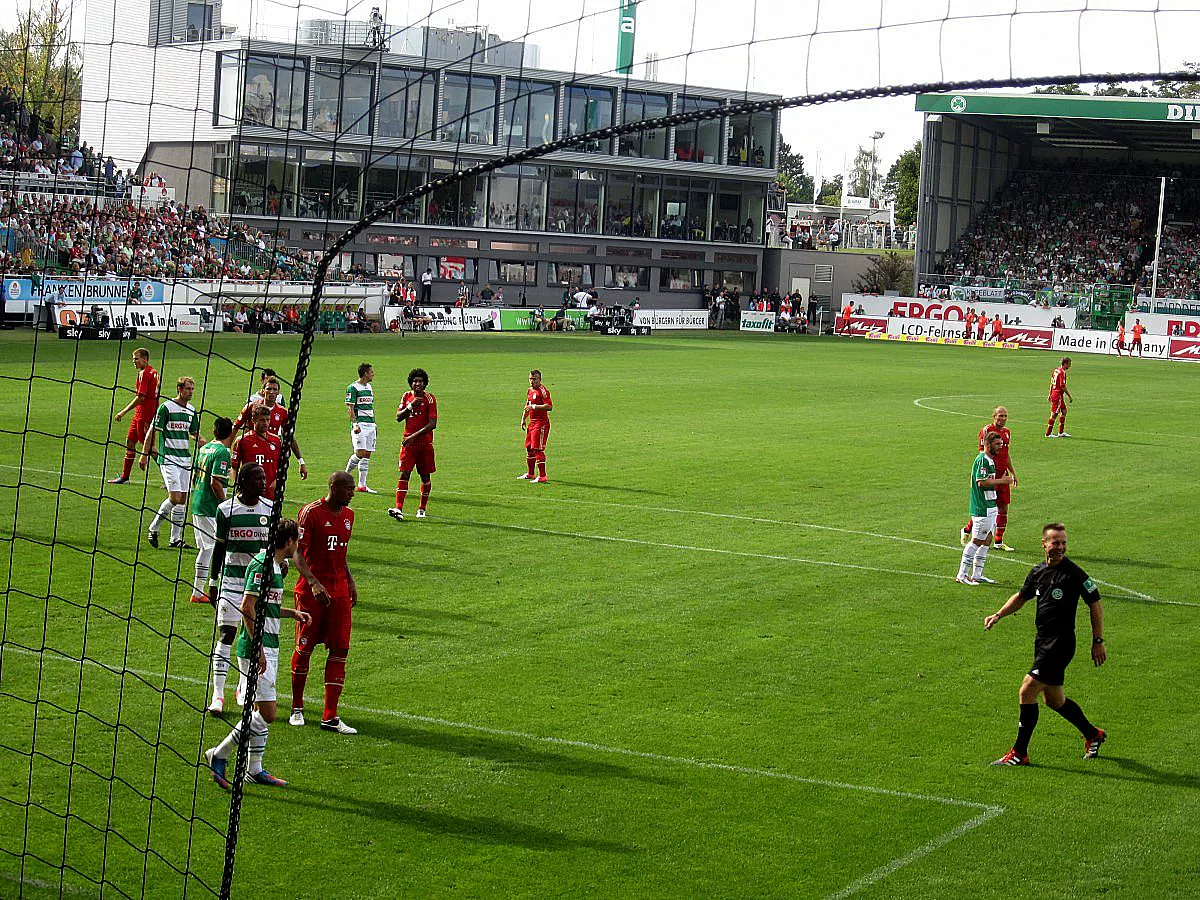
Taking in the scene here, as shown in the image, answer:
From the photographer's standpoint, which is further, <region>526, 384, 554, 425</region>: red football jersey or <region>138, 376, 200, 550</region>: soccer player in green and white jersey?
<region>526, 384, 554, 425</region>: red football jersey

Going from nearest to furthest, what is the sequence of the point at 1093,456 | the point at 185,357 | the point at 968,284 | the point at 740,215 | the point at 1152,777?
1. the point at 1152,777
2. the point at 1093,456
3. the point at 185,357
4. the point at 968,284
5. the point at 740,215

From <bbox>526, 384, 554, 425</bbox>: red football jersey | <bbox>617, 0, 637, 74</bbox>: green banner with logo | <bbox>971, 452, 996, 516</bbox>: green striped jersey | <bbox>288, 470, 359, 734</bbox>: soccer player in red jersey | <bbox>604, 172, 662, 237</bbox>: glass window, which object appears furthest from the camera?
<bbox>604, 172, 662, 237</bbox>: glass window

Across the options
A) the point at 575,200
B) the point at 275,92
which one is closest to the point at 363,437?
the point at 275,92

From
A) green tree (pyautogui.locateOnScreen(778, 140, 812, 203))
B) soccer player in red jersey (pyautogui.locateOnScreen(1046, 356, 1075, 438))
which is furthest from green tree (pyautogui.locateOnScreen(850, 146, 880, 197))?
soccer player in red jersey (pyautogui.locateOnScreen(1046, 356, 1075, 438))

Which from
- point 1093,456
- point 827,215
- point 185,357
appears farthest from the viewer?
point 827,215

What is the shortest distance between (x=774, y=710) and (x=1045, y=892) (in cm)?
343

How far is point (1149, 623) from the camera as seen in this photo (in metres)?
15.0

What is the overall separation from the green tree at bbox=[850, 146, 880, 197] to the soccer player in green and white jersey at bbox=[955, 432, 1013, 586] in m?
174

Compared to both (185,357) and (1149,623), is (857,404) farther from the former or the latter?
(1149,623)

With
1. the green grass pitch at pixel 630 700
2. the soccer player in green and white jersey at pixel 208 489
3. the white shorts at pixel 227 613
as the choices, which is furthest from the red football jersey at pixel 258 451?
the white shorts at pixel 227 613

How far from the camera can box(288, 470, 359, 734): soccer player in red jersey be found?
10.5 metres

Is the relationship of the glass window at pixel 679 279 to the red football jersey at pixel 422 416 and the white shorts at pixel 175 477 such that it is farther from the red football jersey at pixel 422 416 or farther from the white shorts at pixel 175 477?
the white shorts at pixel 175 477

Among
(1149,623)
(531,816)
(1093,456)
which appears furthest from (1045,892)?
(1093,456)

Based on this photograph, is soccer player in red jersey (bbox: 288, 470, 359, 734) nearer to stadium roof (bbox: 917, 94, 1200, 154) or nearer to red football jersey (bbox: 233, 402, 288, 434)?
red football jersey (bbox: 233, 402, 288, 434)
